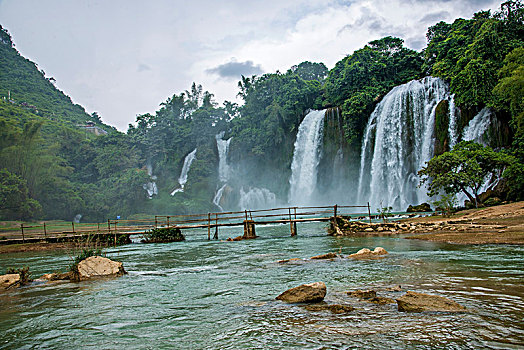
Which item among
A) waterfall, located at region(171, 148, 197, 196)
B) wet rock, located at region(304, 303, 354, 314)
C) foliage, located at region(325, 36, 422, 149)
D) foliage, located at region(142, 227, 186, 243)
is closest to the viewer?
wet rock, located at region(304, 303, 354, 314)

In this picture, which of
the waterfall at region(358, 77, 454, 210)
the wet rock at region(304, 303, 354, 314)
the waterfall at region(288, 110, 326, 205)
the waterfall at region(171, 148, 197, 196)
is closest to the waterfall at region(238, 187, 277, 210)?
the waterfall at region(288, 110, 326, 205)

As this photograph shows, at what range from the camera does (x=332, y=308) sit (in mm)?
5156

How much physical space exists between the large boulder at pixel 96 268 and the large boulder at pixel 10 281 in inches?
51.5

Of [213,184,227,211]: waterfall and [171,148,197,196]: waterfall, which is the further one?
[171,148,197,196]: waterfall

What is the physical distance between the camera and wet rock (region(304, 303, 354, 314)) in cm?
501

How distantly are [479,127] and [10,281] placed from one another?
26.6 metres

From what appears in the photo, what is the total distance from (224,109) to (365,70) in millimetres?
32362

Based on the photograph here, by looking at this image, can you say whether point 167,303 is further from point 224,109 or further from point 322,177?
point 224,109

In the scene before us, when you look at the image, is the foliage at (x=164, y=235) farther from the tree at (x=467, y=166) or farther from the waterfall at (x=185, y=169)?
the waterfall at (x=185, y=169)

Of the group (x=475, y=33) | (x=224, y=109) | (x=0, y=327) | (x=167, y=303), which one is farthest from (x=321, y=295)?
(x=224, y=109)

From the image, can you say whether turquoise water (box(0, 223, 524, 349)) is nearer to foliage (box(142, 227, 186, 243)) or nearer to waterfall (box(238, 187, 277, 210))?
foliage (box(142, 227, 186, 243))

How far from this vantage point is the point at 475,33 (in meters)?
28.1

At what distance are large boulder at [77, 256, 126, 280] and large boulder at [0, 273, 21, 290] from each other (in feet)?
4.29

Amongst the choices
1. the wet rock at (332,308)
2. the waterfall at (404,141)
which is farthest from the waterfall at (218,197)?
the wet rock at (332,308)
